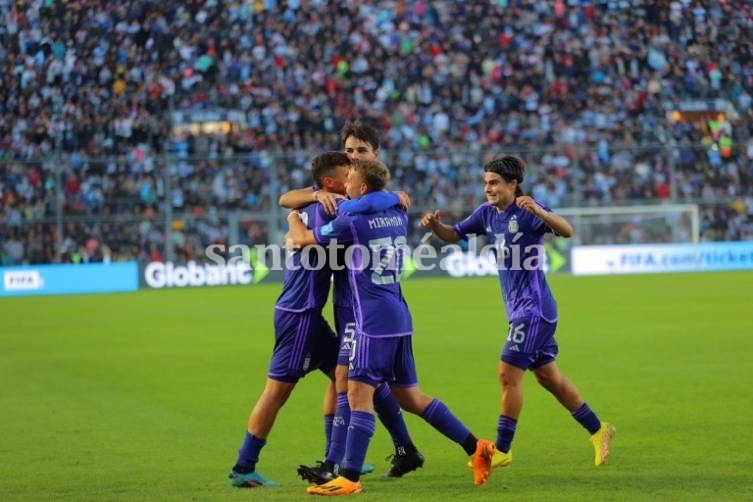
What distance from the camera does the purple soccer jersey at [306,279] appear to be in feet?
24.5

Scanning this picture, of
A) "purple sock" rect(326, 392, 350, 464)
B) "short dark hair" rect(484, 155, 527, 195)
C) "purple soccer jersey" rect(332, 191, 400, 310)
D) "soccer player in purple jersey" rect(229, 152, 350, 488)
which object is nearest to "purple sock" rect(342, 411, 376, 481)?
"purple sock" rect(326, 392, 350, 464)

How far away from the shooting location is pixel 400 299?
7.23 metres

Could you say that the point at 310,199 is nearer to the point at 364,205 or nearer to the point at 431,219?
the point at 364,205

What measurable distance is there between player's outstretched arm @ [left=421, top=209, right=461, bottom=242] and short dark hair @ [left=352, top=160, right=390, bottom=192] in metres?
1.18

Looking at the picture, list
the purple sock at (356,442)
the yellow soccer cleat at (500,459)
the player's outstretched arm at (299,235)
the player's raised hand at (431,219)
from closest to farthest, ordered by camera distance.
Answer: the purple sock at (356,442) → the player's outstretched arm at (299,235) → the yellow soccer cleat at (500,459) → the player's raised hand at (431,219)

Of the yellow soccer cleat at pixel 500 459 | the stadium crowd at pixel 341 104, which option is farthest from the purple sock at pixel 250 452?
the stadium crowd at pixel 341 104

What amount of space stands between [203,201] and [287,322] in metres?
25.6

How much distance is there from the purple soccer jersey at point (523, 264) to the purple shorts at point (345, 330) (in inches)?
47.1

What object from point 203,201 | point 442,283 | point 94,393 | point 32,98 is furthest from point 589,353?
point 32,98

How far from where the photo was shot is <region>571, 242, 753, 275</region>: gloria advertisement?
34406 mm

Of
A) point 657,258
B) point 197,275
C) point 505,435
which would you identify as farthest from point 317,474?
point 657,258

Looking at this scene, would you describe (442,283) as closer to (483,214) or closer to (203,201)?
(203,201)

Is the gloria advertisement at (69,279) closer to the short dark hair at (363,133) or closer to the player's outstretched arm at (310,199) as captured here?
the short dark hair at (363,133)

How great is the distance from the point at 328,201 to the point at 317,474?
1557 millimetres
